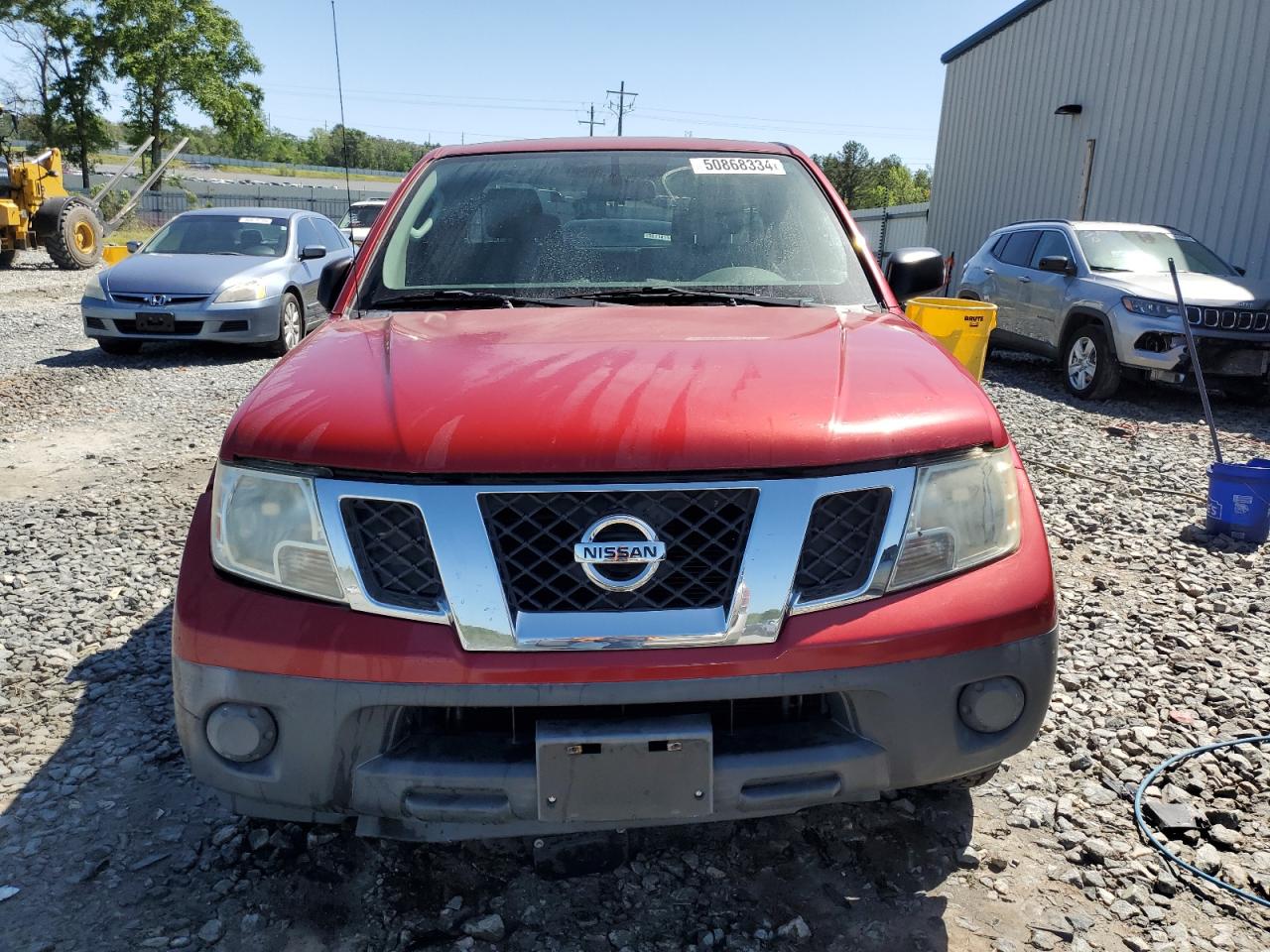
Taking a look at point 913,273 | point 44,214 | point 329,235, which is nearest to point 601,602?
point 913,273

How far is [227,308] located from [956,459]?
8.76 meters

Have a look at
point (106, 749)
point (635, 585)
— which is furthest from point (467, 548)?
point (106, 749)

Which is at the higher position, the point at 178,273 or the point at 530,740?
the point at 178,273

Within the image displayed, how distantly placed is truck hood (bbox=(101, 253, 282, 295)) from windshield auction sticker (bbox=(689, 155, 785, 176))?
7.43 m

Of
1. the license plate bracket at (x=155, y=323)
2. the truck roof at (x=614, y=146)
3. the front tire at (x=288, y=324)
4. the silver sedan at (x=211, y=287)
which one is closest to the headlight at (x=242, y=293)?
the silver sedan at (x=211, y=287)

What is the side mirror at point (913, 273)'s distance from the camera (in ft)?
10.8

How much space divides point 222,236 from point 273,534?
976cm

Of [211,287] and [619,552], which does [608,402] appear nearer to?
[619,552]

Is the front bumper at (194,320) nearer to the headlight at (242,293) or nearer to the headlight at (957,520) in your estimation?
the headlight at (242,293)

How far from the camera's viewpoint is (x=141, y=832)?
2396mm

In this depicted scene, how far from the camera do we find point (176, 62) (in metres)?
44.1

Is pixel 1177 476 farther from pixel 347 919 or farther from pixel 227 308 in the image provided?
pixel 227 308

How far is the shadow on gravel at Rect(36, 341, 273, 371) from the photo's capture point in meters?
9.45

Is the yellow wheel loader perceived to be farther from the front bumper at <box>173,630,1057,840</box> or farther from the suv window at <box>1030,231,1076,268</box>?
the front bumper at <box>173,630,1057,840</box>
